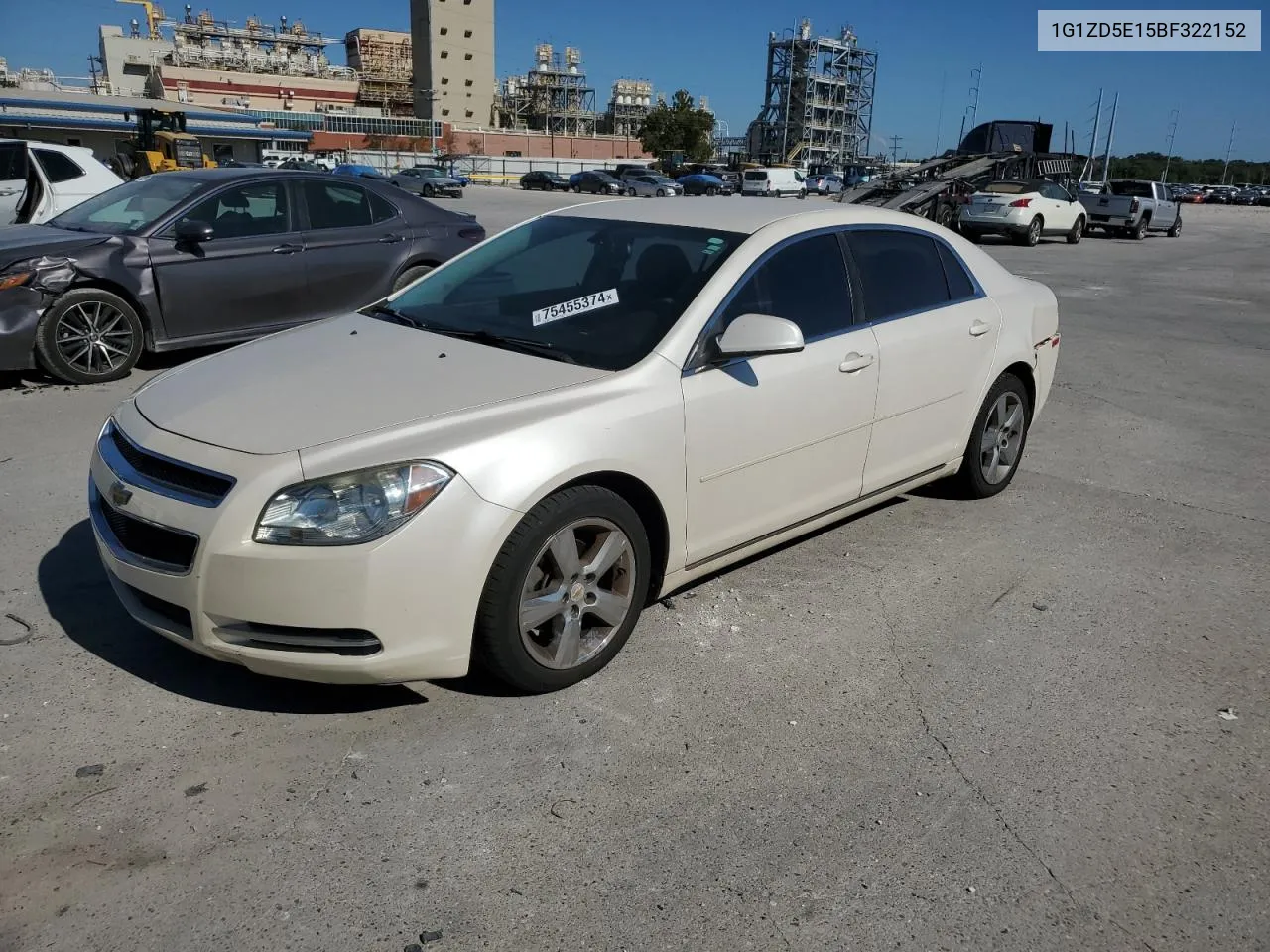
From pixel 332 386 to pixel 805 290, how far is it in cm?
Result: 189

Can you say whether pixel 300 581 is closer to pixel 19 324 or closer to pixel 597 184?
pixel 19 324

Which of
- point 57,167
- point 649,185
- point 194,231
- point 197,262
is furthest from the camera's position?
point 649,185

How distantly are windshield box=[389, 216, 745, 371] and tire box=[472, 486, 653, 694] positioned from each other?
0.56 meters

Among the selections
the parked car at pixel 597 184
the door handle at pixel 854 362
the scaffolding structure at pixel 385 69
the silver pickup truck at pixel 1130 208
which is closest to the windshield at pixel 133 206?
the door handle at pixel 854 362

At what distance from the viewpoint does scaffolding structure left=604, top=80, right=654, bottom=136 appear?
136625 mm

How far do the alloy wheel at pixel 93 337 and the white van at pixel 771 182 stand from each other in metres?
45.7

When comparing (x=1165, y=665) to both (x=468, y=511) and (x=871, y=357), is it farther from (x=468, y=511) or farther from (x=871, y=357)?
(x=468, y=511)

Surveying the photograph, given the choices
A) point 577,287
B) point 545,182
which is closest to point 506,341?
point 577,287

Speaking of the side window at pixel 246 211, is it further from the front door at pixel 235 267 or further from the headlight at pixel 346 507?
the headlight at pixel 346 507

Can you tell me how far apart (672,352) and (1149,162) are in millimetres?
157304

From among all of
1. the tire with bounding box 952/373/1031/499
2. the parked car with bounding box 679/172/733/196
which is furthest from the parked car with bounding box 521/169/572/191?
the tire with bounding box 952/373/1031/499

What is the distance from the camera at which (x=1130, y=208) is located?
26719mm

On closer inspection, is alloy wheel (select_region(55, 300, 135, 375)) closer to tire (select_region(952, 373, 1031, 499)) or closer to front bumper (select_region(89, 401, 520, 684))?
front bumper (select_region(89, 401, 520, 684))

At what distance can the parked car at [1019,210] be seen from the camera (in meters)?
22.7
